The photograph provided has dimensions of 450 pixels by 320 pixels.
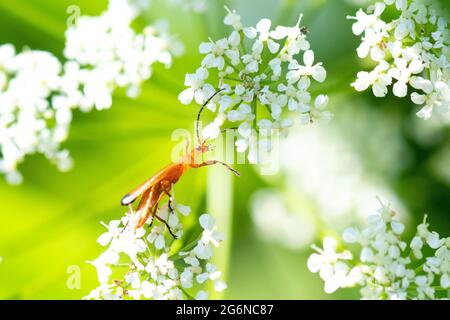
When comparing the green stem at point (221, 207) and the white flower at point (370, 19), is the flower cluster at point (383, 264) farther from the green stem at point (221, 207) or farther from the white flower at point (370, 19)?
the white flower at point (370, 19)

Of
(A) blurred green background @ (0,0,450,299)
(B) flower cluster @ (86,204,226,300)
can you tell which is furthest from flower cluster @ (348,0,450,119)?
(B) flower cluster @ (86,204,226,300)

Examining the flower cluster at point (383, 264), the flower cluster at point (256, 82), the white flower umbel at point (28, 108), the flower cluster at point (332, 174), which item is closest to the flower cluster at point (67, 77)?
the white flower umbel at point (28, 108)

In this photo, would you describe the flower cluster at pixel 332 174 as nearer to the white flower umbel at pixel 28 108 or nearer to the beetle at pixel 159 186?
the beetle at pixel 159 186

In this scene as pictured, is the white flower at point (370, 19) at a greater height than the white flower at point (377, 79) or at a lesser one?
greater

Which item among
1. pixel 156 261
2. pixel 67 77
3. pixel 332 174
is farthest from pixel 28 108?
pixel 332 174

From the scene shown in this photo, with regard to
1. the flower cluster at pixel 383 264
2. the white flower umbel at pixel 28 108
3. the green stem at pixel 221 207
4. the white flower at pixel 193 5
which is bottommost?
the flower cluster at pixel 383 264

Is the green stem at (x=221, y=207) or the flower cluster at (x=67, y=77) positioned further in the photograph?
the green stem at (x=221, y=207)

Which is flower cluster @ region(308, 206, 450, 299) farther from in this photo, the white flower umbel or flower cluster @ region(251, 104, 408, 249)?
the white flower umbel
